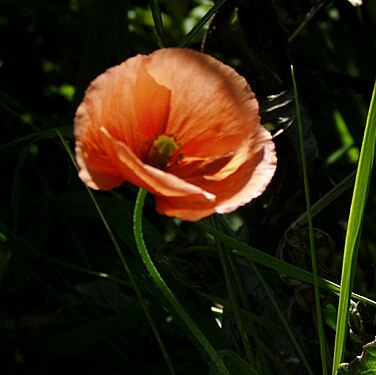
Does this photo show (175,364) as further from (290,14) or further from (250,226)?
(290,14)

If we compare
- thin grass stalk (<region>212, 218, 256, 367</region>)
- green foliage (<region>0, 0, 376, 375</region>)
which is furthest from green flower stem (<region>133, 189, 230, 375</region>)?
thin grass stalk (<region>212, 218, 256, 367</region>)

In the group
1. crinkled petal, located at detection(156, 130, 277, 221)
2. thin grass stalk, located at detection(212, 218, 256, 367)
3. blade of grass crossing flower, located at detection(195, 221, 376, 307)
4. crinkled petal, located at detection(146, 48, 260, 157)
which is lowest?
thin grass stalk, located at detection(212, 218, 256, 367)

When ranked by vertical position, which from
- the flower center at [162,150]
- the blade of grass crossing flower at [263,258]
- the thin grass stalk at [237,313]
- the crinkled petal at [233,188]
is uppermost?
the flower center at [162,150]

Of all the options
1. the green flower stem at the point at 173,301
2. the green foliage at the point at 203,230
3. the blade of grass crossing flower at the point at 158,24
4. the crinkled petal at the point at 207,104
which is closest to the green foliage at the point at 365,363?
the green foliage at the point at 203,230

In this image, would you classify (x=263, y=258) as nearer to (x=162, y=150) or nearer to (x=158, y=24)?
(x=162, y=150)

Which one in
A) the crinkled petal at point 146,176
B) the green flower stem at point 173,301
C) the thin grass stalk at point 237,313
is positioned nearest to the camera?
the crinkled petal at point 146,176

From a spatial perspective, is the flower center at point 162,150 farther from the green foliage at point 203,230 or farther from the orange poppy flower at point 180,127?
the green foliage at point 203,230

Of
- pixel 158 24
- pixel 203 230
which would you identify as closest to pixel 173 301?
pixel 203 230

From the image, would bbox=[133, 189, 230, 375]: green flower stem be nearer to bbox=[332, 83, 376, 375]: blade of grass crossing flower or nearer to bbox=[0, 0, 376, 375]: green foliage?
bbox=[0, 0, 376, 375]: green foliage
